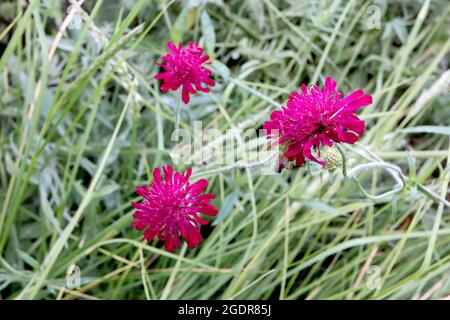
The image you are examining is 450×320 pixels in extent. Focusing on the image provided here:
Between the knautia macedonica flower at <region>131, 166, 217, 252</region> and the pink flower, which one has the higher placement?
the pink flower

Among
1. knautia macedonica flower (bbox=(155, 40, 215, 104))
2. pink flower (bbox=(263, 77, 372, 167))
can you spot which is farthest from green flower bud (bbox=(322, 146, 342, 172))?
knautia macedonica flower (bbox=(155, 40, 215, 104))

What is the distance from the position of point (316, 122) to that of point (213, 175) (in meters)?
0.31

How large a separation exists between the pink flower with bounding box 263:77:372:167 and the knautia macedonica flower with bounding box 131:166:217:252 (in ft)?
0.39

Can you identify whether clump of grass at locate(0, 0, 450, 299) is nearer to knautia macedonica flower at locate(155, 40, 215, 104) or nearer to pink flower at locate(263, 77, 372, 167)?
knautia macedonica flower at locate(155, 40, 215, 104)

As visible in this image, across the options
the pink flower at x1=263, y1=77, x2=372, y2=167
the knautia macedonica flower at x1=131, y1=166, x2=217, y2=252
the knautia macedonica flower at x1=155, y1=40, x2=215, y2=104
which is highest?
the knautia macedonica flower at x1=155, y1=40, x2=215, y2=104

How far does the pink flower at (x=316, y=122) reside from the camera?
509 mm

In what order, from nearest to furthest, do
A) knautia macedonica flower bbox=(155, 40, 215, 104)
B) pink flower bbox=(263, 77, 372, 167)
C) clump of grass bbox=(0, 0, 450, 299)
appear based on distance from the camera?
pink flower bbox=(263, 77, 372, 167), knautia macedonica flower bbox=(155, 40, 215, 104), clump of grass bbox=(0, 0, 450, 299)

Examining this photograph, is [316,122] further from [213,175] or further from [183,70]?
[213,175]

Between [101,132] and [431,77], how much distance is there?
22.3 inches

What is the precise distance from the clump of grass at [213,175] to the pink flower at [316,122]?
0.25m

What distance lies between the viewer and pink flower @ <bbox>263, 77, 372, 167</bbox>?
0.51m
